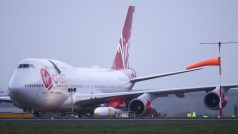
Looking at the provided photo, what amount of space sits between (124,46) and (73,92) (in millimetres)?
15873

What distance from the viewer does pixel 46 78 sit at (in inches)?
2621

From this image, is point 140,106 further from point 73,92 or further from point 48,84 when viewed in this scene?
point 48,84

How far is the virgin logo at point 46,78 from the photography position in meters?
66.4

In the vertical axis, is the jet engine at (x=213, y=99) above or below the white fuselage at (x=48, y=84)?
below

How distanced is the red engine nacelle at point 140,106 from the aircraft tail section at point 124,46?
15.4 m

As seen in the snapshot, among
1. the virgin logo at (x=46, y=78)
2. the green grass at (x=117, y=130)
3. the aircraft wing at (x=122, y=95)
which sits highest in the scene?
the virgin logo at (x=46, y=78)

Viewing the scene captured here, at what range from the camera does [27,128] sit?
39.2m

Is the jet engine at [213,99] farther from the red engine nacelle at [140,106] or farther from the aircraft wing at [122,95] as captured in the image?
the red engine nacelle at [140,106]

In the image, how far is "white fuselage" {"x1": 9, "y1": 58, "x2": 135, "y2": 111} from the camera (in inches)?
2564

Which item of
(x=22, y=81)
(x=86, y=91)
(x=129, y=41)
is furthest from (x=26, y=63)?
(x=129, y=41)

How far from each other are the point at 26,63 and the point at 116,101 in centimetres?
1061

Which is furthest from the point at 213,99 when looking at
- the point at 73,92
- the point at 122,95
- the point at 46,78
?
the point at 46,78

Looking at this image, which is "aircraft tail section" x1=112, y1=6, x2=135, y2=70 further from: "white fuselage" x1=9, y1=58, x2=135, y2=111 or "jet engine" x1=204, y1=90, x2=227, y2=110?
"jet engine" x1=204, y1=90, x2=227, y2=110

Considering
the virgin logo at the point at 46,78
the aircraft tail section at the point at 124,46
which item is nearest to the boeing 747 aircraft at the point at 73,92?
the virgin logo at the point at 46,78
